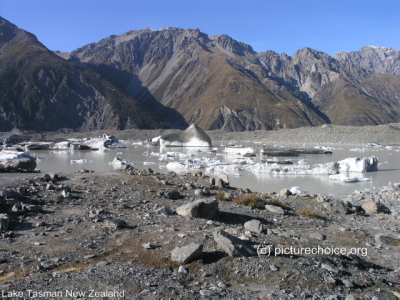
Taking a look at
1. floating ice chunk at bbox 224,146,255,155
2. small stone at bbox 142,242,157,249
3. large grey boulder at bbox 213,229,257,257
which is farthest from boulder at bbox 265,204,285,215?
floating ice chunk at bbox 224,146,255,155

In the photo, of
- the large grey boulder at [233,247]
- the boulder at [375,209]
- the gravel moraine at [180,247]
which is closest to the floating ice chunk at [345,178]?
the boulder at [375,209]

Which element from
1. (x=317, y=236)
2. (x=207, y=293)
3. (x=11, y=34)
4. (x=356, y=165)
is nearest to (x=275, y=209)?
(x=317, y=236)

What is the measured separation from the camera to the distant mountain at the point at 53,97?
99438 mm

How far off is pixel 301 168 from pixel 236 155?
12.4m

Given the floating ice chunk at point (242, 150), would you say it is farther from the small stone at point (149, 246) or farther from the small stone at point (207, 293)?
the small stone at point (207, 293)

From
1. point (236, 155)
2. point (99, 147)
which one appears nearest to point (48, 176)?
point (236, 155)

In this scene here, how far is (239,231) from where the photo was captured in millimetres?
6633

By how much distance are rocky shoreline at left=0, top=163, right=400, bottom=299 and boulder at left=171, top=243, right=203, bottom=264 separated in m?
0.02

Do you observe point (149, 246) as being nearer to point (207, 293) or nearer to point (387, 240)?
point (207, 293)

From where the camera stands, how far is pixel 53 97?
108 metres

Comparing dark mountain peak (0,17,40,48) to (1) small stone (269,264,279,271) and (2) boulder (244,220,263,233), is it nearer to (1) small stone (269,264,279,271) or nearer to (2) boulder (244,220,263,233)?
(2) boulder (244,220,263,233)

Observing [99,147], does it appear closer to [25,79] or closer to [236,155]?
[236,155]

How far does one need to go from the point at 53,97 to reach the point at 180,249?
373 ft

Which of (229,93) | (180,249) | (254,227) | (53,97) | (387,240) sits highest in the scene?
(229,93)
